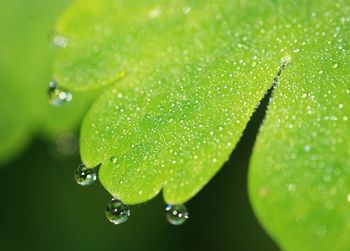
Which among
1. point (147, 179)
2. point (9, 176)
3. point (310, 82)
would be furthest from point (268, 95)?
point (9, 176)

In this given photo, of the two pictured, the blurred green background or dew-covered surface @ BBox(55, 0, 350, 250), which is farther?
the blurred green background

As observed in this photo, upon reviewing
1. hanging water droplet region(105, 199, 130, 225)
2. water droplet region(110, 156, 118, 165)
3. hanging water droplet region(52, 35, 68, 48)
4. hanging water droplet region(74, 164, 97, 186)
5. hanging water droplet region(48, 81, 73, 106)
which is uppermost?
hanging water droplet region(52, 35, 68, 48)

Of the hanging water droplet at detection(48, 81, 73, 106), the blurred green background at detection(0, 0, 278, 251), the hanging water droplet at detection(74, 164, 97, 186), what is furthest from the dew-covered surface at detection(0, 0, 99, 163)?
the hanging water droplet at detection(74, 164, 97, 186)

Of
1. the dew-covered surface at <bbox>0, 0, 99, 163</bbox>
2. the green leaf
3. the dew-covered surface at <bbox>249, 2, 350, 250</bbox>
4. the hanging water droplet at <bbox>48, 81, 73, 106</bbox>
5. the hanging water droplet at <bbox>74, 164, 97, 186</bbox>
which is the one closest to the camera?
the dew-covered surface at <bbox>249, 2, 350, 250</bbox>

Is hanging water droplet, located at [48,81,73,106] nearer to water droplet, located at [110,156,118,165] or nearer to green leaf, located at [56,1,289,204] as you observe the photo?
green leaf, located at [56,1,289,204]

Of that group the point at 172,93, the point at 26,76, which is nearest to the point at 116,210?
the point at 172,93

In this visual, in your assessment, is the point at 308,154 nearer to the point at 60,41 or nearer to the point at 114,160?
the point at 114,160

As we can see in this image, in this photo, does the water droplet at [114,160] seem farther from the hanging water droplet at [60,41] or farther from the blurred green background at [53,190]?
the blurred green background at [53,190]

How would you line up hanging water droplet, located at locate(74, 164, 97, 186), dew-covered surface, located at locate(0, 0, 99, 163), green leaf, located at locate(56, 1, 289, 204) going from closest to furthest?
green leaf, located at locate(56, 1, 289, 204)
hanging water droplet, located at locate(74, 164, 97, 186)
dew-covered surface, located at locate(0, 0, 99, 163)
